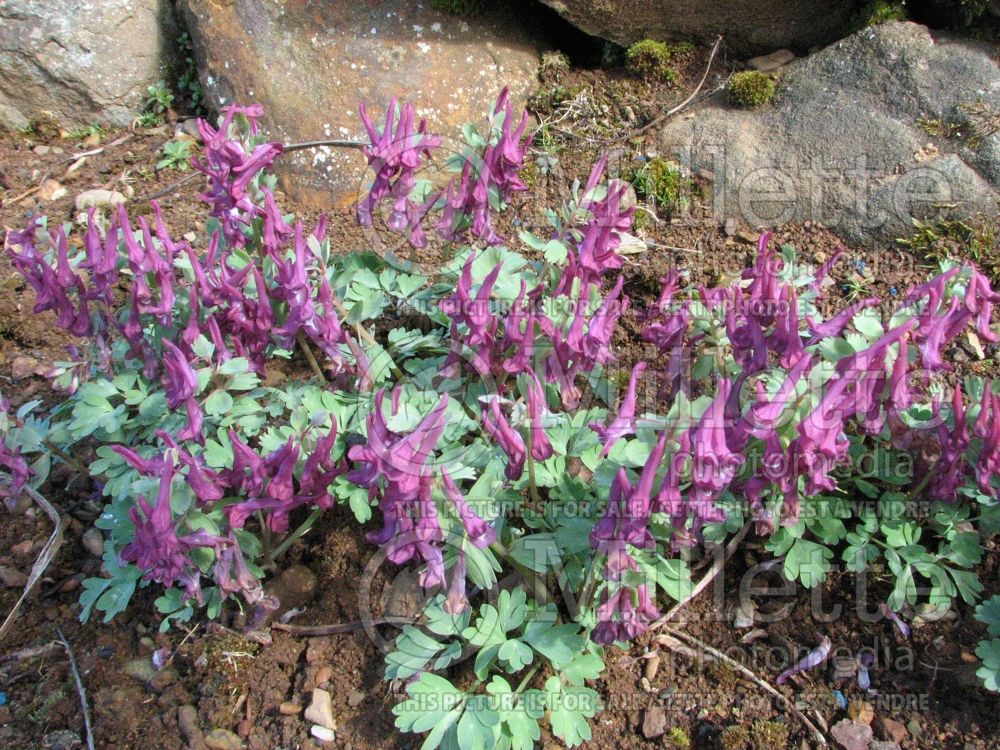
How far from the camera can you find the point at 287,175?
189 inches

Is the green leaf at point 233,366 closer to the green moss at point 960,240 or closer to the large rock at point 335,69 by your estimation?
the large rock at point 335,69

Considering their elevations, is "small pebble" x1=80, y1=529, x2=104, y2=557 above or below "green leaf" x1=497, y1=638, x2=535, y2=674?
below

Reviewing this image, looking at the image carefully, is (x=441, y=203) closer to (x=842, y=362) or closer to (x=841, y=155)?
(x=842, y=362)

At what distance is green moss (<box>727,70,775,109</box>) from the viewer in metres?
4.69

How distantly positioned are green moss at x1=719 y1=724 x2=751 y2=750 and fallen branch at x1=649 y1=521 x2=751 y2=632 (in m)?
0.42

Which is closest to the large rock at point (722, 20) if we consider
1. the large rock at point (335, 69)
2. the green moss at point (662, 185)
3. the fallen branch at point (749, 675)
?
the large rock at point (335, 69)

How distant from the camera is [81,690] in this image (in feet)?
9.52

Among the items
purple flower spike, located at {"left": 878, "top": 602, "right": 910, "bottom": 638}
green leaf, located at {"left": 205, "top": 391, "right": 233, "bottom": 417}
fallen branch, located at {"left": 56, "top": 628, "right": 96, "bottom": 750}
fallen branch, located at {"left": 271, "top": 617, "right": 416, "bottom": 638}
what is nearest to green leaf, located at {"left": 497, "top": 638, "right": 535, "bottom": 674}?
fallen branch, located at {"left": 271, "top": 617, "right": 416, "bottom": 638}

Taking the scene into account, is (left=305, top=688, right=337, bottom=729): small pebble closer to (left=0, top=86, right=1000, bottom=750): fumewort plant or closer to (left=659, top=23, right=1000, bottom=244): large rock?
(left=0, top=86, right=1000, bottom=750): fumewort plant

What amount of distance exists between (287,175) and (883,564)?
12.1 feet

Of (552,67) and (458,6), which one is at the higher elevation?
(458,6)

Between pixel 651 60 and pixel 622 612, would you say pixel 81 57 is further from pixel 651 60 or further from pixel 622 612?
pixel 622 612

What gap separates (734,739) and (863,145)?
10.5 ft

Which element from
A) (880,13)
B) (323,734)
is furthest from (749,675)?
(880,13)
